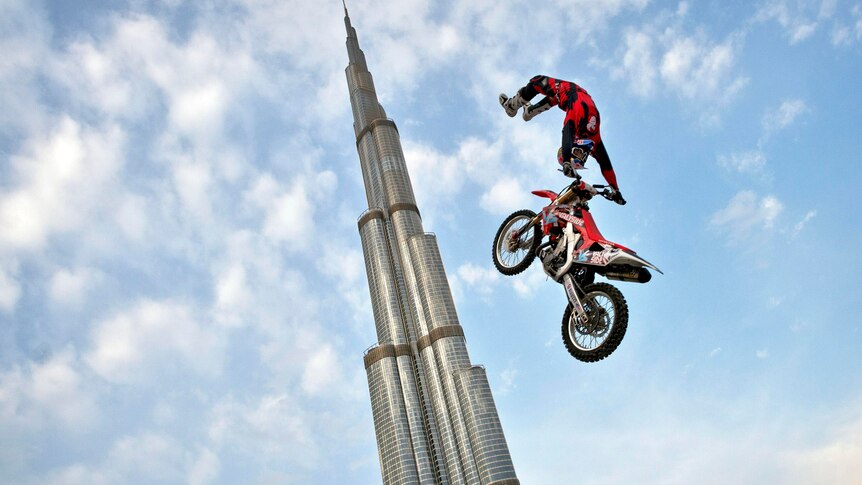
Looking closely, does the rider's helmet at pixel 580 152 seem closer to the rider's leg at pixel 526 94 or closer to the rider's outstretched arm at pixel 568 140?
the rider's outstretched arm at pixel 568 140

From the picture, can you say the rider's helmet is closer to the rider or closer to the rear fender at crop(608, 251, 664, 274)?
the rider

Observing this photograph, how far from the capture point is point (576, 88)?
2092cm

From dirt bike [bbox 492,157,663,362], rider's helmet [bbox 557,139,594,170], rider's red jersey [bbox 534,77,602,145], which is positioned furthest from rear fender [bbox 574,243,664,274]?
rider's red jersey [bbox 534,77,602,145]

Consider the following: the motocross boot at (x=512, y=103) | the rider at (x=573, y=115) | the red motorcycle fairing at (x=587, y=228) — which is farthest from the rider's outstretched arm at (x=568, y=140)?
the motocross boot at (x=512, y=103)

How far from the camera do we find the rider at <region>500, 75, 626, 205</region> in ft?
65.0

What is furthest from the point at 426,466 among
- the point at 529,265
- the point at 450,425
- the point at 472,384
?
the point at 529,265

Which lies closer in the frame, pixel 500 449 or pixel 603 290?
pixel 603 290

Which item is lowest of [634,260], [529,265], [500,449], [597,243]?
[634,260]

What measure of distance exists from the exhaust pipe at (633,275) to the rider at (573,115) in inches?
140

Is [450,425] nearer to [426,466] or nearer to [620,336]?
[426,466]

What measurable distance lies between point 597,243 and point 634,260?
1449 mm

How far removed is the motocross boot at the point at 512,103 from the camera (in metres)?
22.6

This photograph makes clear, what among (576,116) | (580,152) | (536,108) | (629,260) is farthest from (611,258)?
(536,108)

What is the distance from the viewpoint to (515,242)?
21.9 metres
